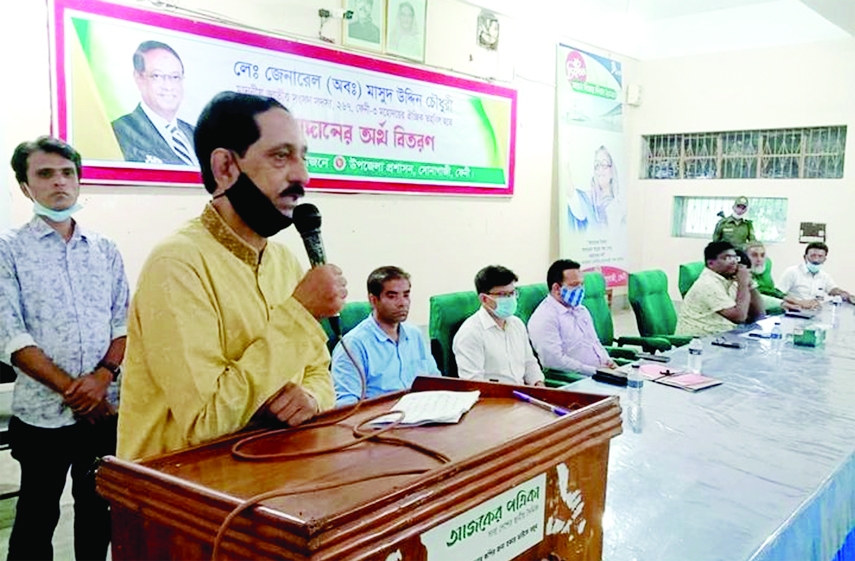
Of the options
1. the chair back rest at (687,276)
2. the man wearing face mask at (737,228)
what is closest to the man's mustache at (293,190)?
the chair back rest at (687,276)

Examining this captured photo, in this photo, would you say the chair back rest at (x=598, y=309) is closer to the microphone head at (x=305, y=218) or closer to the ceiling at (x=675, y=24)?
the ceiling at (x=675, y=24)

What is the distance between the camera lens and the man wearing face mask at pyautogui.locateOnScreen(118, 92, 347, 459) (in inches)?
35.8

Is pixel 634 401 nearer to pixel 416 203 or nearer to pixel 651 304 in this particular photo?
pixel 651 304

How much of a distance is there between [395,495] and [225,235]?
1.91ft

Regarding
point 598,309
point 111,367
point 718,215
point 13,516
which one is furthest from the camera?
point 718,215

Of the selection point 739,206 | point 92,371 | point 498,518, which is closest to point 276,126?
point 498,518

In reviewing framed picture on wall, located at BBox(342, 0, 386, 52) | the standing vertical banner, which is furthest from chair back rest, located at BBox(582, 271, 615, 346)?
framed picture on wall, located at BBox(342, 0, 386, 52)

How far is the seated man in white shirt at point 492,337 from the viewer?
2904mm

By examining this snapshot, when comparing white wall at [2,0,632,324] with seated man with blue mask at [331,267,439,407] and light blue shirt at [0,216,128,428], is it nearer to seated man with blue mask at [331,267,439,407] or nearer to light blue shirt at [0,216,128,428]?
light blue shirt at [0,216,128,428]

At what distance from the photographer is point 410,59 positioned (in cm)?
452

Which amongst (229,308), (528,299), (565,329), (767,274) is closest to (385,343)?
(565,329)

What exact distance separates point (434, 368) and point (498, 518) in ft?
6.78

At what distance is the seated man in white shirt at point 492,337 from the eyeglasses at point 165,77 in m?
1.83

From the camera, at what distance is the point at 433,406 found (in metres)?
0.92
